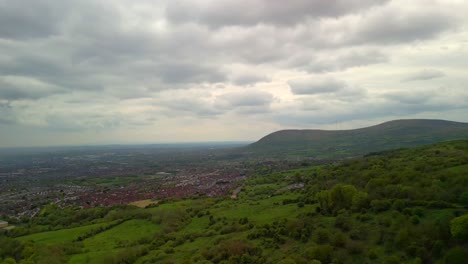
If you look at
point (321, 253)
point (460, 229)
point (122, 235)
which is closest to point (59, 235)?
point (122, 235)

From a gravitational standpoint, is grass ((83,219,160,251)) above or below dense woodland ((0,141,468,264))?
below

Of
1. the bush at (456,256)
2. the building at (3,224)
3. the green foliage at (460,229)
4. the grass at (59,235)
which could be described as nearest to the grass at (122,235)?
the grass at (59,235)

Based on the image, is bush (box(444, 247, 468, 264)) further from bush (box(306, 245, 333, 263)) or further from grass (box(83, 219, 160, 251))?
grass (box(83, 219, 160, 251))

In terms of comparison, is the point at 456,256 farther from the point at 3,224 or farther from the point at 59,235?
the point at 3,224

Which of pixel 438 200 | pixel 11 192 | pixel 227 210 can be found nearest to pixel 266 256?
pixel 438 200

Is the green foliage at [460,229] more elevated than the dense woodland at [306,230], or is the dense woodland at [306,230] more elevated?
the green foliage at [460,229]

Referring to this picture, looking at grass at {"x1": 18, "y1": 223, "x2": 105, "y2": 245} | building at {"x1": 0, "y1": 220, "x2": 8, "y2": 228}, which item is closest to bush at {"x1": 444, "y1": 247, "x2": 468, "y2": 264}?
grass at {"x1": 18, "y1": 223, "x2": 105, "y2": 245}

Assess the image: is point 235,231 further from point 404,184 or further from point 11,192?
point 11,192

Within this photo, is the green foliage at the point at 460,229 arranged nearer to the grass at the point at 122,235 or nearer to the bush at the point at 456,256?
the bush at the point at 456,256
